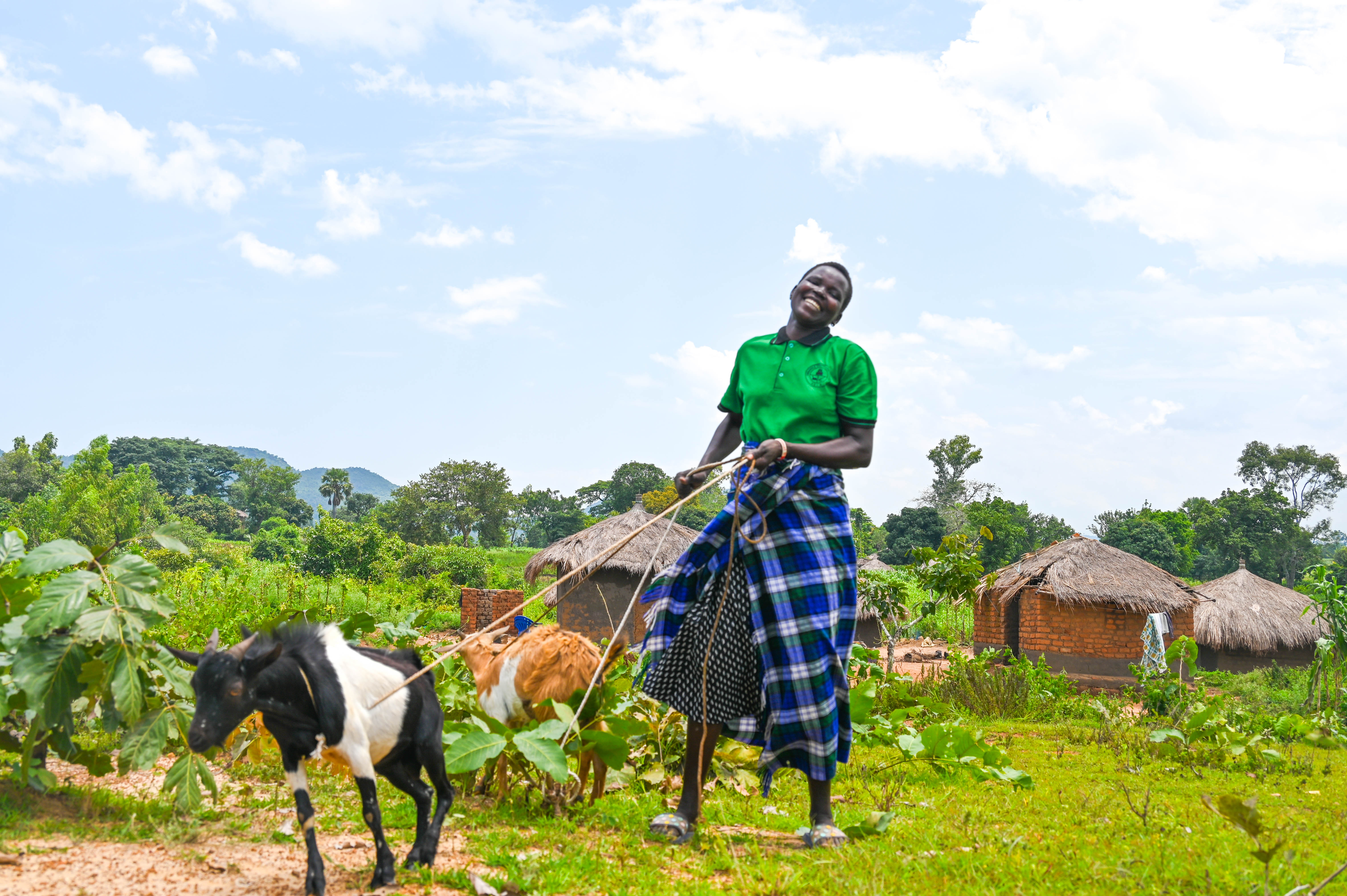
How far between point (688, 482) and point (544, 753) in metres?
1.06

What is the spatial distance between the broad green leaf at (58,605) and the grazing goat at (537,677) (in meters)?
1.28

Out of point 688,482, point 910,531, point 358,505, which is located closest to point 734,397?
point 688,482

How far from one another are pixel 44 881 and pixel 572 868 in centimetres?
135

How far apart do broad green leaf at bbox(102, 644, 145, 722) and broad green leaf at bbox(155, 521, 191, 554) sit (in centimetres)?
32

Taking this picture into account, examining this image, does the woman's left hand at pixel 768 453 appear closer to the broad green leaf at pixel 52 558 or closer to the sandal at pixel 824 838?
the sandal at pixel 824 838

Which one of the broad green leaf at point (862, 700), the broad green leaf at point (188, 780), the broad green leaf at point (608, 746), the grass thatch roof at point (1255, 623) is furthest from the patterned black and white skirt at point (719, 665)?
the grass thatch roof at point (1255, 623)

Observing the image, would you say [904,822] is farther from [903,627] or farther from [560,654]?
[903,627]

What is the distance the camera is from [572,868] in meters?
2.64

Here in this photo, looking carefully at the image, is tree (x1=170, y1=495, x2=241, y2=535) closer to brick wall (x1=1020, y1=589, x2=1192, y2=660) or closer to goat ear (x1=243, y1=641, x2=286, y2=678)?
brick wall (x1=1020, y1=589, x2=1192, y2=660)

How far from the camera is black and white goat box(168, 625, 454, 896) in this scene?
88.0 inches

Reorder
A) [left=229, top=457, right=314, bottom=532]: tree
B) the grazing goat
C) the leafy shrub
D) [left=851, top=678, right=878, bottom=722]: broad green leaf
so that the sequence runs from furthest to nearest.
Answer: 1. [left=229, top=457, right=314, bottom=532]: tree
2. the leafy shrub
3. [left=851, top=678, right=878, bottom=722]: broad green leaf
4. the grazing goat

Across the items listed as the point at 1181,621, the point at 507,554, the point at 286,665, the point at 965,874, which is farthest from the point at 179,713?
the point at 507,554

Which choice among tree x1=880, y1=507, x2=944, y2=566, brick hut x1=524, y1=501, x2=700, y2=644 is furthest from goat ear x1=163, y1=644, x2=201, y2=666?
tree x1=880, y1=507, x2=944, y2=566

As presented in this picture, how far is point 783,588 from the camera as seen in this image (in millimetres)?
3027
